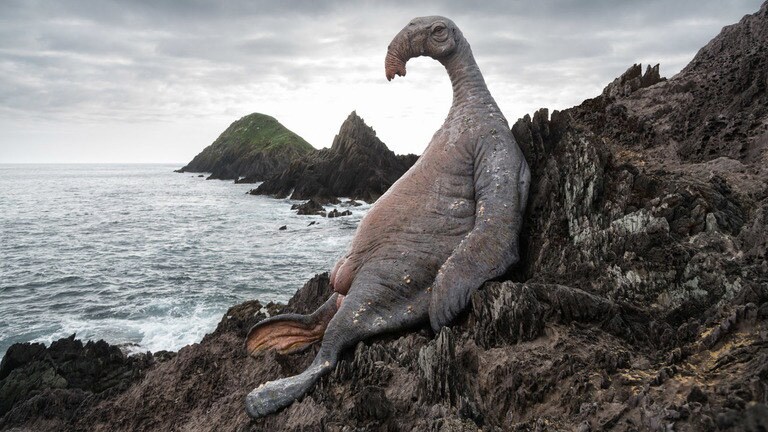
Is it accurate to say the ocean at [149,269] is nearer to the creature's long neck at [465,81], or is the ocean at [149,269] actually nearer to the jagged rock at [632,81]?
the creature's long neck at [465,81]

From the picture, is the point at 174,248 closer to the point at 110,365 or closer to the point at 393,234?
the point at 110,365

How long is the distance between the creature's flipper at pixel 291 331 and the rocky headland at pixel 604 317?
151 mm

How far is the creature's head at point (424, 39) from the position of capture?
5.50 meters

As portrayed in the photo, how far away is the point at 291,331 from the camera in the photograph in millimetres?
5832

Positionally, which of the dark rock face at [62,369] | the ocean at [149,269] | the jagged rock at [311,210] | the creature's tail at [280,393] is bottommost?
the ocean at [149,269]

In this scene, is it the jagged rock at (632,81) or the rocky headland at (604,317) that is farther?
the jagged rock at (632,81)

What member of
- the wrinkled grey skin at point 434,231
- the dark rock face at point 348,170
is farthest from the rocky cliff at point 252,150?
the wrinkled grey skin at point 434,231

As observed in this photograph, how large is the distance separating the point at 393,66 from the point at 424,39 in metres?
0.45

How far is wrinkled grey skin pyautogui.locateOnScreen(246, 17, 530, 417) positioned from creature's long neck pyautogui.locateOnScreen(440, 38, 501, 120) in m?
0.01

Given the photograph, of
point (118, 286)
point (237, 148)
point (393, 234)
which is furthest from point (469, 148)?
point (237, 148)

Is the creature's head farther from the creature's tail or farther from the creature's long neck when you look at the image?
the creature's tail

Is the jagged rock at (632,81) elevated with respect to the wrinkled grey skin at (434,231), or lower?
elevated

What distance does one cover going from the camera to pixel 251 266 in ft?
76.9

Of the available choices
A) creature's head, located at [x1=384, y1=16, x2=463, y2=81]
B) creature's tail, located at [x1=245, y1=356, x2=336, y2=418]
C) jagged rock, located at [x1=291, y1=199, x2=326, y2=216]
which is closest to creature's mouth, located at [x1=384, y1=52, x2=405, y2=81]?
creature's head, located at [x1=384, y1=16, x2=463, y2=81]
